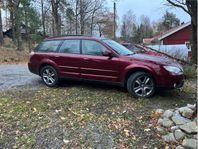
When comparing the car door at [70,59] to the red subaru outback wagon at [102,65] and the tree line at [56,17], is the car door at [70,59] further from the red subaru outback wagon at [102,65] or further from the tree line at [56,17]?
the tree line at [56,17]

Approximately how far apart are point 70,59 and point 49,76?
0.95m

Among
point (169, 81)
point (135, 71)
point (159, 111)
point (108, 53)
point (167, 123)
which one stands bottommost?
point (167, 123)

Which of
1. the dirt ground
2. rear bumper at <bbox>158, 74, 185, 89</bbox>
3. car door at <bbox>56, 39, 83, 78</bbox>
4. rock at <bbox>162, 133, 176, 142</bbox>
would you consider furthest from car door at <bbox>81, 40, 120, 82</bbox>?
rock at <bbox>162, 133, 176, 142</bbox>

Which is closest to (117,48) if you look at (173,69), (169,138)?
(173,69)

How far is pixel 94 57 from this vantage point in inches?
368

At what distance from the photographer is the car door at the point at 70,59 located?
9703 millimetres

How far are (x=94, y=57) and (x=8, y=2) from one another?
27238 millimetres

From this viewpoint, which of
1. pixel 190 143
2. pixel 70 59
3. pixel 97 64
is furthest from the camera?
pixel 70 59

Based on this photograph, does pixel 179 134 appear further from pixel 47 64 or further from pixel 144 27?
pixel 144 27

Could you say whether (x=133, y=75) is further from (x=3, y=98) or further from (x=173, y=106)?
(x=3, y=98)

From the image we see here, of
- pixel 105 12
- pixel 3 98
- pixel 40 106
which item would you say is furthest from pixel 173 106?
pixel 105 12

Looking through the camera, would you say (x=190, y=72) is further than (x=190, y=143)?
Yes

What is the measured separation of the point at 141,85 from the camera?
8594 mm

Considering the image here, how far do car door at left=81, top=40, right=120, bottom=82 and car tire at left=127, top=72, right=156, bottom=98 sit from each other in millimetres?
524
